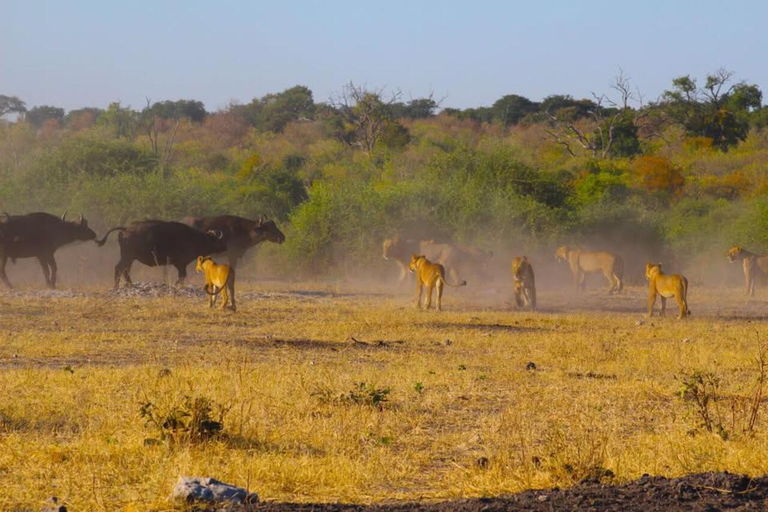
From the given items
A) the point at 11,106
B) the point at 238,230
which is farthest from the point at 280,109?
the point at 238,230

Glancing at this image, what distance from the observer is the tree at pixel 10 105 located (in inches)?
3962

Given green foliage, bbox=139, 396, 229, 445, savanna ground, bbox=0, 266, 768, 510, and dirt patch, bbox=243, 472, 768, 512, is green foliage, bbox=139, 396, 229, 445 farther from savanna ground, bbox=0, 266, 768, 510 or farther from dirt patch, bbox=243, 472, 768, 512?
dirt patch, bbox=243, 472, 768, 512

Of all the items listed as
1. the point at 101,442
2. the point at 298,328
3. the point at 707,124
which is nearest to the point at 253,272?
the point at 298,328

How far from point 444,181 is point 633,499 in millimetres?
31856

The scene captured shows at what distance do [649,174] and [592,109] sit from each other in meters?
36.9

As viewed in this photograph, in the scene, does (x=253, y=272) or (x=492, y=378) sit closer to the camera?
(x=492, y=378)

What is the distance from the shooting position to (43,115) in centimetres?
10812

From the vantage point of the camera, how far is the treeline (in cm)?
3578

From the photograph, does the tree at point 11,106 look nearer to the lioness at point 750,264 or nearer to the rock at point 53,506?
the lioness at point 750,264

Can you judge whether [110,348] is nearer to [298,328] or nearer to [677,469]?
[298,328]

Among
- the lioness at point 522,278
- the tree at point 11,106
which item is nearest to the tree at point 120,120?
the tree at point 11,106

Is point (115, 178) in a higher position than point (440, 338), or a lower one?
higher

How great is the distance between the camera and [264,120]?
90875 millimetres

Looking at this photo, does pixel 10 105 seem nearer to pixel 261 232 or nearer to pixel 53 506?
pixel 261 232
